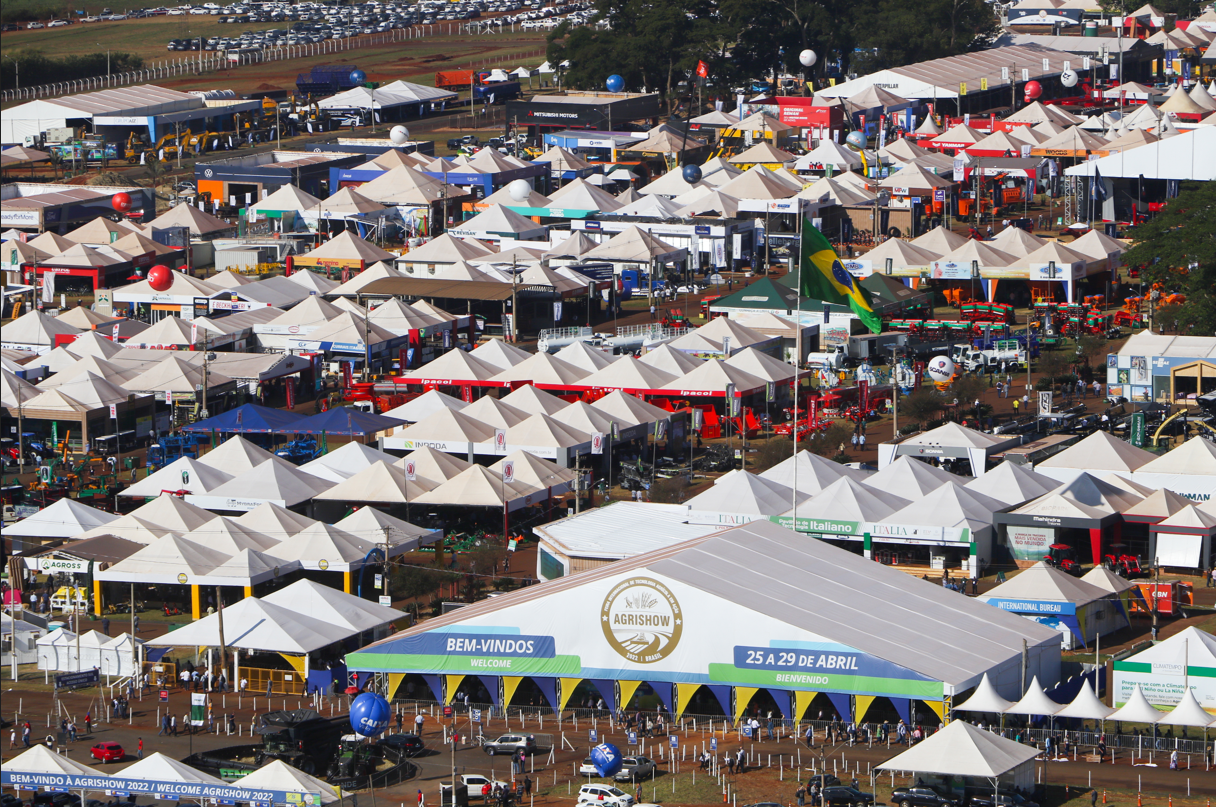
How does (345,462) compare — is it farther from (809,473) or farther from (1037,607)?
(1037,607)

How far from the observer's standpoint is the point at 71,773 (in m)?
38.1

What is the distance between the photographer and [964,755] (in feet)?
126

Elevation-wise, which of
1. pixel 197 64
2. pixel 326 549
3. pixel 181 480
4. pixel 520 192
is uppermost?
pixel 197 64

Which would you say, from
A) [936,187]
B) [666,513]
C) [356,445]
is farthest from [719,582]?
[936,187]

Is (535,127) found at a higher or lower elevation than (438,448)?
higher

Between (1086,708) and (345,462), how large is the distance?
84.0ft

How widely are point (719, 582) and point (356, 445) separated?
740 inches

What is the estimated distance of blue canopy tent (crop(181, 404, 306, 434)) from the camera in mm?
65938

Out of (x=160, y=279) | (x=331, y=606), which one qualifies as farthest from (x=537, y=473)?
(x=160, y=279)

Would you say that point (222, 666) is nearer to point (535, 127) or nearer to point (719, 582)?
point (719, 582)

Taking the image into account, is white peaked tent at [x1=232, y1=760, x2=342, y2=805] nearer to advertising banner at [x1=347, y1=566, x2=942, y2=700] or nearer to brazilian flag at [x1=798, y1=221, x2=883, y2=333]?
advertising banner at [x1=347, y1=566, x2=942, y2=700]

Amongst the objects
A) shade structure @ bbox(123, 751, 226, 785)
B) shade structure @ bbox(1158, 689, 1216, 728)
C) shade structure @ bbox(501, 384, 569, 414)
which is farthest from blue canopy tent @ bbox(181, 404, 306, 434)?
shade structure @ bbox(1158, 689, 1216, 728)

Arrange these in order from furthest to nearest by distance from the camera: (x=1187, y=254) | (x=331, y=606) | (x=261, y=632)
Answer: (x=1187, y=254) → (x=331, y=606) → (x=261, y=632)

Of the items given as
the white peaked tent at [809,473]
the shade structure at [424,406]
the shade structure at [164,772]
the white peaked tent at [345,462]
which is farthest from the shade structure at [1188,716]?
the shade structure at [424,406]
